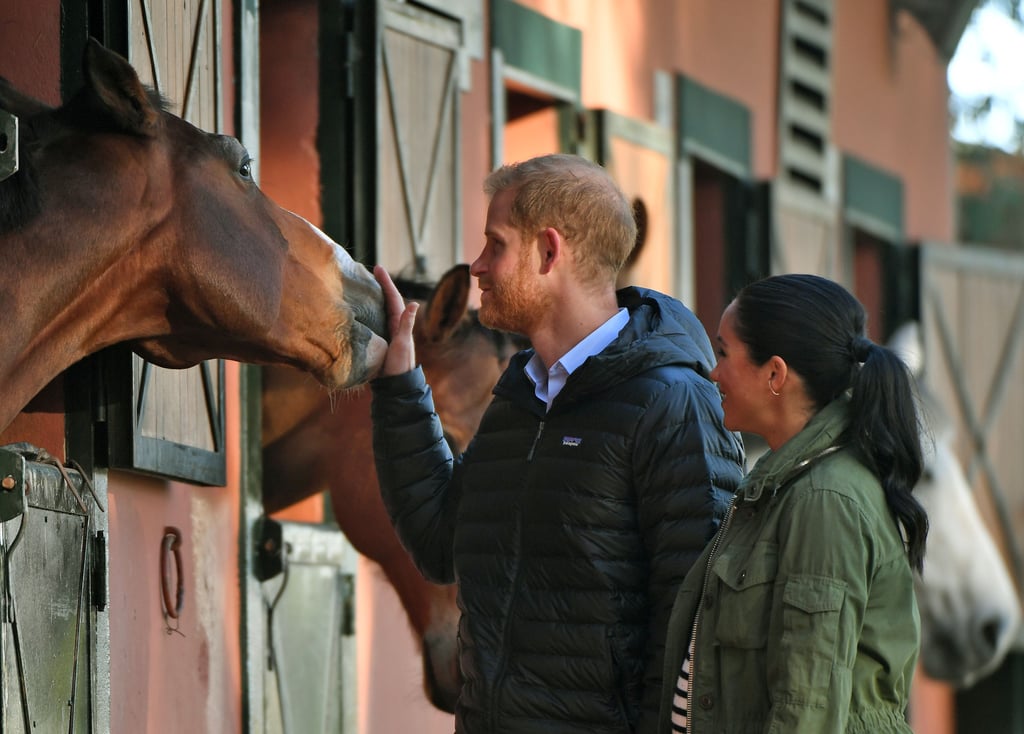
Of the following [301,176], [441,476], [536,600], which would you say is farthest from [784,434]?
[301,176]

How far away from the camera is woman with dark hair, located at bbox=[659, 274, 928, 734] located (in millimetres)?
2904

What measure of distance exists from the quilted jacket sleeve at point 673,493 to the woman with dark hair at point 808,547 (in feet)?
0.33

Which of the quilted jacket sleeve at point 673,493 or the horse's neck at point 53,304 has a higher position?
the horse's neck at point 53,304

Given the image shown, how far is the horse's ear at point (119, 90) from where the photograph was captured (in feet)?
10.7

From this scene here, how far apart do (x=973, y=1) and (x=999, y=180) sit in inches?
359

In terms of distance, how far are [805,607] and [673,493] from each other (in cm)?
42

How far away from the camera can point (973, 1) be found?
42.8 feet

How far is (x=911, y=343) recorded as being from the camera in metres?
11.8

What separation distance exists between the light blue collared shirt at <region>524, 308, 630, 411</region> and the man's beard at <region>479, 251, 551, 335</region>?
0.29ft

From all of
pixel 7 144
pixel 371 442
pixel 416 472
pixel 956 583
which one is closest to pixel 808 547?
pixel 416 472

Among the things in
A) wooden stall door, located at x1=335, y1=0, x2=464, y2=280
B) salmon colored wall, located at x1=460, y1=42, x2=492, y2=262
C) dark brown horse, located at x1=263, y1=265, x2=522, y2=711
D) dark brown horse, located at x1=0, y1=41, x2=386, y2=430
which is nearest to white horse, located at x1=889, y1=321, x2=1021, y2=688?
salmon colored wall, located at x1=460, y1=42, x2=492, y2=262

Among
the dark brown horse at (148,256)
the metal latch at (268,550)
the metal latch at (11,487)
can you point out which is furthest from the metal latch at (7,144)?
the metal latch at (268,550)

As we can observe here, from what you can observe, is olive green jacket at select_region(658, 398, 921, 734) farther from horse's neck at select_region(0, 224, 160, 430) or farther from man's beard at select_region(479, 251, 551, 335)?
horse's neck at select_region(0, 224, 160, 430)

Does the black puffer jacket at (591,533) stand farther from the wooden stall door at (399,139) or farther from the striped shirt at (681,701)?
the wooden stall door at (399,139)
